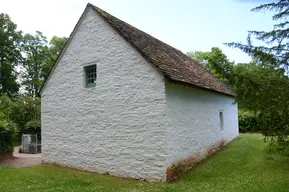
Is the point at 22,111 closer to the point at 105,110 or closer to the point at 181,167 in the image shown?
the point at 105,110

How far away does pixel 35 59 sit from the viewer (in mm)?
36500

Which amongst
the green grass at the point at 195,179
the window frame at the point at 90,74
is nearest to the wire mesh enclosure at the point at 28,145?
the green grass at the point at 195,179

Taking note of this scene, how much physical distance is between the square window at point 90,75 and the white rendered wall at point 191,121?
4.04 meters

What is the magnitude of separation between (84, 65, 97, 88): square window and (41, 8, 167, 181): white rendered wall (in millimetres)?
256

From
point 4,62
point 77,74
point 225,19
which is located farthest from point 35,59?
point 225,19

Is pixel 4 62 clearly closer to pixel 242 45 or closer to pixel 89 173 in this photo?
pixel 89 173

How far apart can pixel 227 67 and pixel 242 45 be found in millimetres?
1175

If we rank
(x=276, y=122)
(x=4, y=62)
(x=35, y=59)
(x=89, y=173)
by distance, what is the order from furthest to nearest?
1. (x=35, y=59)
2. (x=4, y=62)
3. (x=89, y=173)
4. (x=276, y=122)

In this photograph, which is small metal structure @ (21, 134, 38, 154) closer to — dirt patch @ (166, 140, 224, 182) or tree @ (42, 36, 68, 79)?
dirt patch @ (166, 140, 224, 182)

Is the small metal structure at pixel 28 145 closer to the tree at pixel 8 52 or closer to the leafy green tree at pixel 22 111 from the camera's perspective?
the leafy green tree at pixel 22 111

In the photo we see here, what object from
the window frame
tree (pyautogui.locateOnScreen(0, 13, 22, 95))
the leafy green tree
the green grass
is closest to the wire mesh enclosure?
the leafy green tree

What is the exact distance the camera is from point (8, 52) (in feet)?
109

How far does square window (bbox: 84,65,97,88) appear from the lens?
10789 millimetres

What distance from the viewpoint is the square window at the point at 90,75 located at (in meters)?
10.8
